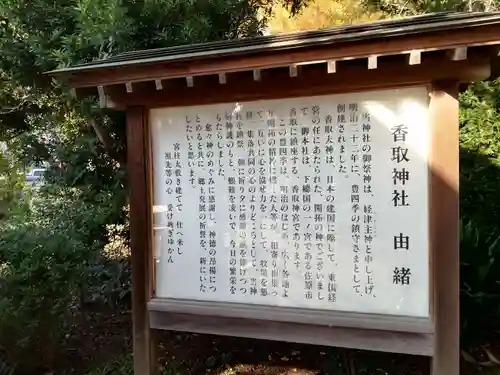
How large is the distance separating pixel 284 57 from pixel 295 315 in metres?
1.72

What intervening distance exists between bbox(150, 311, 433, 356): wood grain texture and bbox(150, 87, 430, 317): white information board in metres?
0.15

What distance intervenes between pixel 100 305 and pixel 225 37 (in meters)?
3.50

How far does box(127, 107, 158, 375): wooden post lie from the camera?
3.79 metres

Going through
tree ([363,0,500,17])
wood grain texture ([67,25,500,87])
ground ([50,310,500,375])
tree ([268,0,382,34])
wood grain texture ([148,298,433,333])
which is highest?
tree ([268,0,382,34])

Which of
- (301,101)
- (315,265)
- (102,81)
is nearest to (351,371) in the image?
(315,265)

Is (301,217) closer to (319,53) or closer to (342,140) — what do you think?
(342,140)

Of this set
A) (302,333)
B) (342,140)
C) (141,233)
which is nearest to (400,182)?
(342,140)

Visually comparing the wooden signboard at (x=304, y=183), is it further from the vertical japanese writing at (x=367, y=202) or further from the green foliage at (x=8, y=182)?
the green foliage at (x=8, y=182)

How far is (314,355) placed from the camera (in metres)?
4.76

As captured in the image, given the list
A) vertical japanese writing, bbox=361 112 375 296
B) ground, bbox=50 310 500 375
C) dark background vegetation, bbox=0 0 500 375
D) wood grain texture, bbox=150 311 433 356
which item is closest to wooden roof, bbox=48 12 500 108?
vertical japanese writing, bbox=361 112 375 296

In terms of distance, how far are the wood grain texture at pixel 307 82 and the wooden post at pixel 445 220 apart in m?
0.12

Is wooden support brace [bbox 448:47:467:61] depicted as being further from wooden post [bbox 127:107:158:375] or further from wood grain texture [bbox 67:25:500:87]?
wooden post [bbox 127:107:158:375]

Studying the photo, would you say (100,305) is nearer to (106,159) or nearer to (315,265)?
(106,159)

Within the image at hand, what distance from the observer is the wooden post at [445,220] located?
304cm
